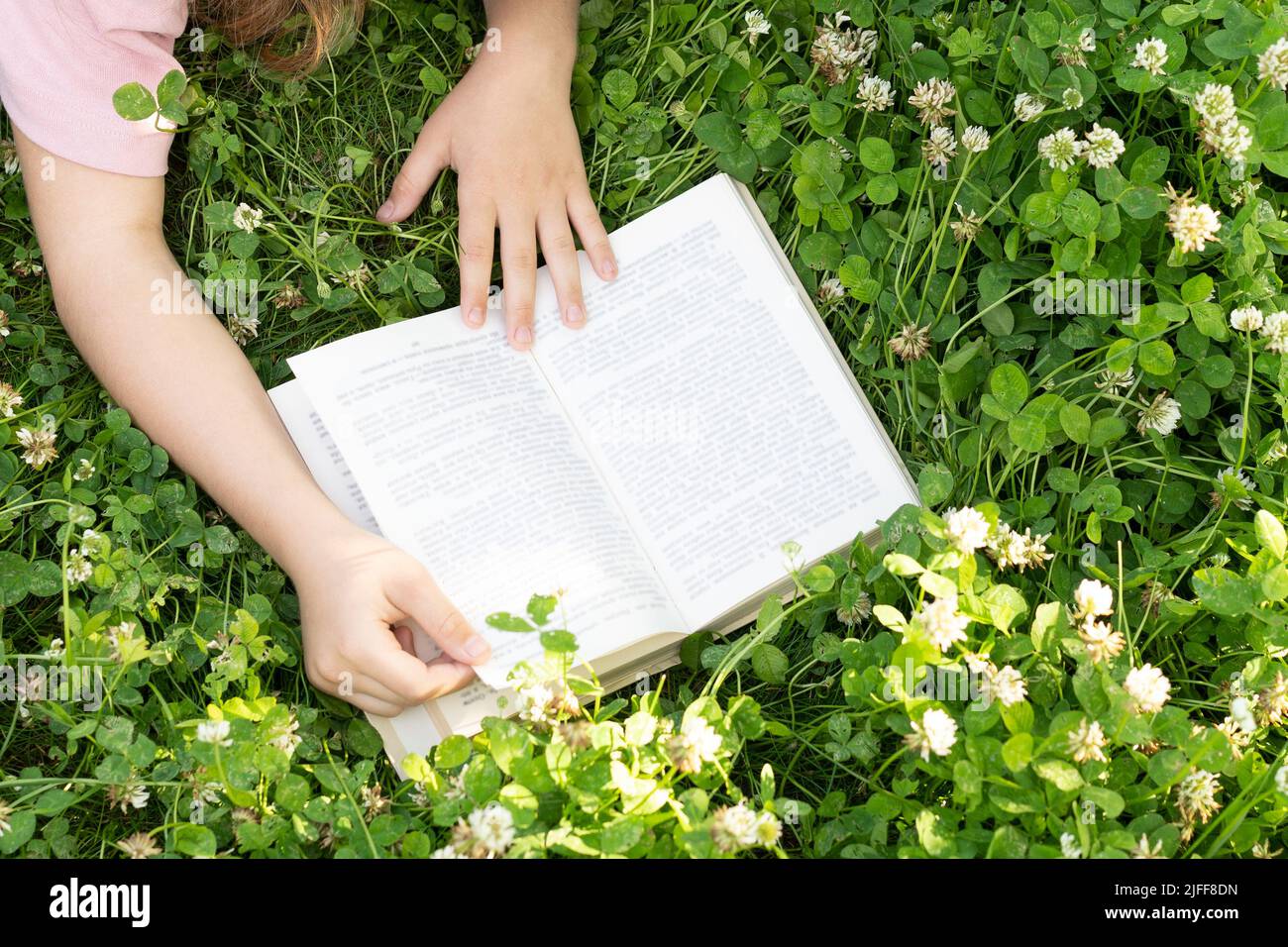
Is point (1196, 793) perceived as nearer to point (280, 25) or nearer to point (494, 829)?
point (494, 829)

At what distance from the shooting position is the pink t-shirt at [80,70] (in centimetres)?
115

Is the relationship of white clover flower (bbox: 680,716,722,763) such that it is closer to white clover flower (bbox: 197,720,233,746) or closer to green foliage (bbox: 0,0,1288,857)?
green foliage (bbox: 0,0,1288,857)

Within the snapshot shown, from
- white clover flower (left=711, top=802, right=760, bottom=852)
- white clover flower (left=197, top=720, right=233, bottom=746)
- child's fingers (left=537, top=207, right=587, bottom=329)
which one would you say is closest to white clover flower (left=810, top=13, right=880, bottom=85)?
child's fingers (left=537, top=207, right=587, bottom=329)

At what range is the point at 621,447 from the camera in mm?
1238

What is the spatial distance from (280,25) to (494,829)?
3.58ft

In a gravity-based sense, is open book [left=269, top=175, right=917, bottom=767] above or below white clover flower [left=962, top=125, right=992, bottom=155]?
below

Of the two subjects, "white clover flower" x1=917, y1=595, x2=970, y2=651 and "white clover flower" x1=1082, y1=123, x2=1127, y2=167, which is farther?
"white clover flower" x1=1082, y1=123, x2=1127, y2=167

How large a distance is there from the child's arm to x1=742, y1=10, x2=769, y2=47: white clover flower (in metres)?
0.79

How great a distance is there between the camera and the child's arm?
3.54ft

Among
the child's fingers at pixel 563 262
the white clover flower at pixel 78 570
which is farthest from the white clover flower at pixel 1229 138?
the white clover flower at pixel 78 570

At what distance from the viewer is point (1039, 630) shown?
98 cm

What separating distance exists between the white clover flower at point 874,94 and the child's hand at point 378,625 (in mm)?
811

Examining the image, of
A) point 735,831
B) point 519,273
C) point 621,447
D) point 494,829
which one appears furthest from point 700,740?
point 519,273

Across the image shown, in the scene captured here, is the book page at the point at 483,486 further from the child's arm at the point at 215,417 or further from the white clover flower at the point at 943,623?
the white clover flower at the point at 943,623
